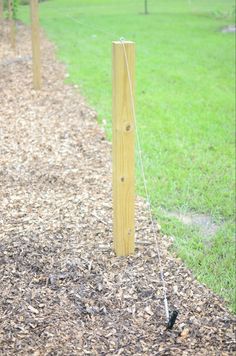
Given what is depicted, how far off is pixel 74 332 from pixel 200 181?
2.38m

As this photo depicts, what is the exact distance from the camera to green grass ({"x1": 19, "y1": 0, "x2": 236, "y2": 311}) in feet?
11.3

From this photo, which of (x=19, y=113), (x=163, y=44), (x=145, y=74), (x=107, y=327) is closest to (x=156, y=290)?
(x=107, y=327)

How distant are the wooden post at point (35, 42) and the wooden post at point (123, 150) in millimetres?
4352

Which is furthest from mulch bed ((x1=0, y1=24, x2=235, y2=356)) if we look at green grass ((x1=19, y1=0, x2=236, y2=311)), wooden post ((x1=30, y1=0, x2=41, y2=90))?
wooden post ((x1=30, y1=0, x2=41, y2=90))

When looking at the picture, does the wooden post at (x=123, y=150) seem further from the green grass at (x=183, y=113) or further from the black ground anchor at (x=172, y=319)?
the black ground anchor at (x=172, y=319)

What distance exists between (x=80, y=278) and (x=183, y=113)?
407 cm

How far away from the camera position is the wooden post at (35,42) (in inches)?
252

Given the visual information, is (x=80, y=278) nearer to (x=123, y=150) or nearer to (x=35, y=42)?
(x=123, y=150)

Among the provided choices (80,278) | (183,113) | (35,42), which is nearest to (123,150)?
(80,278)

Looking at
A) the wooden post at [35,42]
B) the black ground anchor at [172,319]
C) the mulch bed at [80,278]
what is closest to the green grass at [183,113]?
the mulch bed at [80,278]

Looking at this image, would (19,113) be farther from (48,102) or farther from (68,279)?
(68,279)

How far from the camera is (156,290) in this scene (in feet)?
8.62

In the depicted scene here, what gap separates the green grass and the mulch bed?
29 centimetres

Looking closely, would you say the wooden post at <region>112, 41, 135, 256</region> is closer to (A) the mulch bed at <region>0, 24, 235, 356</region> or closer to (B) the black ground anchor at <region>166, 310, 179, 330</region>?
(A) the mulch bed at <region>0, 24, 235, 356</region>
